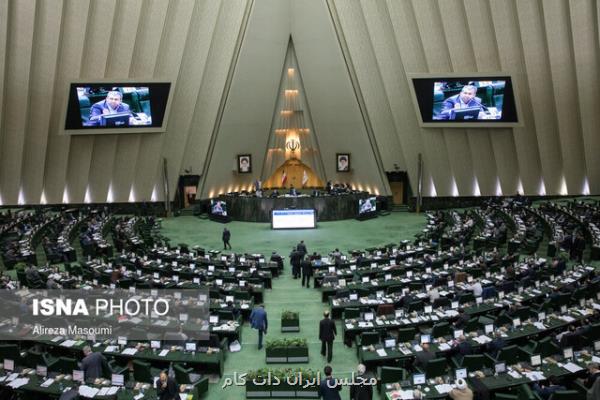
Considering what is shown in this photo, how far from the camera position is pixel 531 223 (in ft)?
78.1

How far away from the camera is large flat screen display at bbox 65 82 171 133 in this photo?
29.4 metres

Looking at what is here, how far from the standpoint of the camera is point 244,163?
119 ft

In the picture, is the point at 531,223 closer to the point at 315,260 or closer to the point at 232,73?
the point at 315,260

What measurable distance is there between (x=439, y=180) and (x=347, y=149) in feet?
23.2

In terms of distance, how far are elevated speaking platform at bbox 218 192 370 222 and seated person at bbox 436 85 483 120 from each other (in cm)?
738

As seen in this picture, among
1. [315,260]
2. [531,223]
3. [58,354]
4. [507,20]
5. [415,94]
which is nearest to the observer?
[58,354]

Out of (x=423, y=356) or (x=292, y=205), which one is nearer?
(x=423, y=356)

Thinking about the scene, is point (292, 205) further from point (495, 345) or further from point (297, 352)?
point (495, 345)

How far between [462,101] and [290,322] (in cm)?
2214

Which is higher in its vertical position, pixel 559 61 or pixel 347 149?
pixel 559 61

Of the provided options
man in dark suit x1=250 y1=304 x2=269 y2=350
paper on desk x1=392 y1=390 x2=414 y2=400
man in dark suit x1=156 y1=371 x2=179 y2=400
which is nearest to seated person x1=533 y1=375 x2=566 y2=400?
paper on desk x1=392 y1=390 x2=414 y2=400

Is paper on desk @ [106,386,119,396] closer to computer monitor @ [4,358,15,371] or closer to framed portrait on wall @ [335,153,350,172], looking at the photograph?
computer monitor @ [4,358,15,371]

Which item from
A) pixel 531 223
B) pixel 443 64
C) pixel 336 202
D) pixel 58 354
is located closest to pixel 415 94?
pixel 443 64

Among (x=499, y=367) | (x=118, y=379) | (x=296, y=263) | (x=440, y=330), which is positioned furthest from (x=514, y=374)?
(x=296, y=263)
